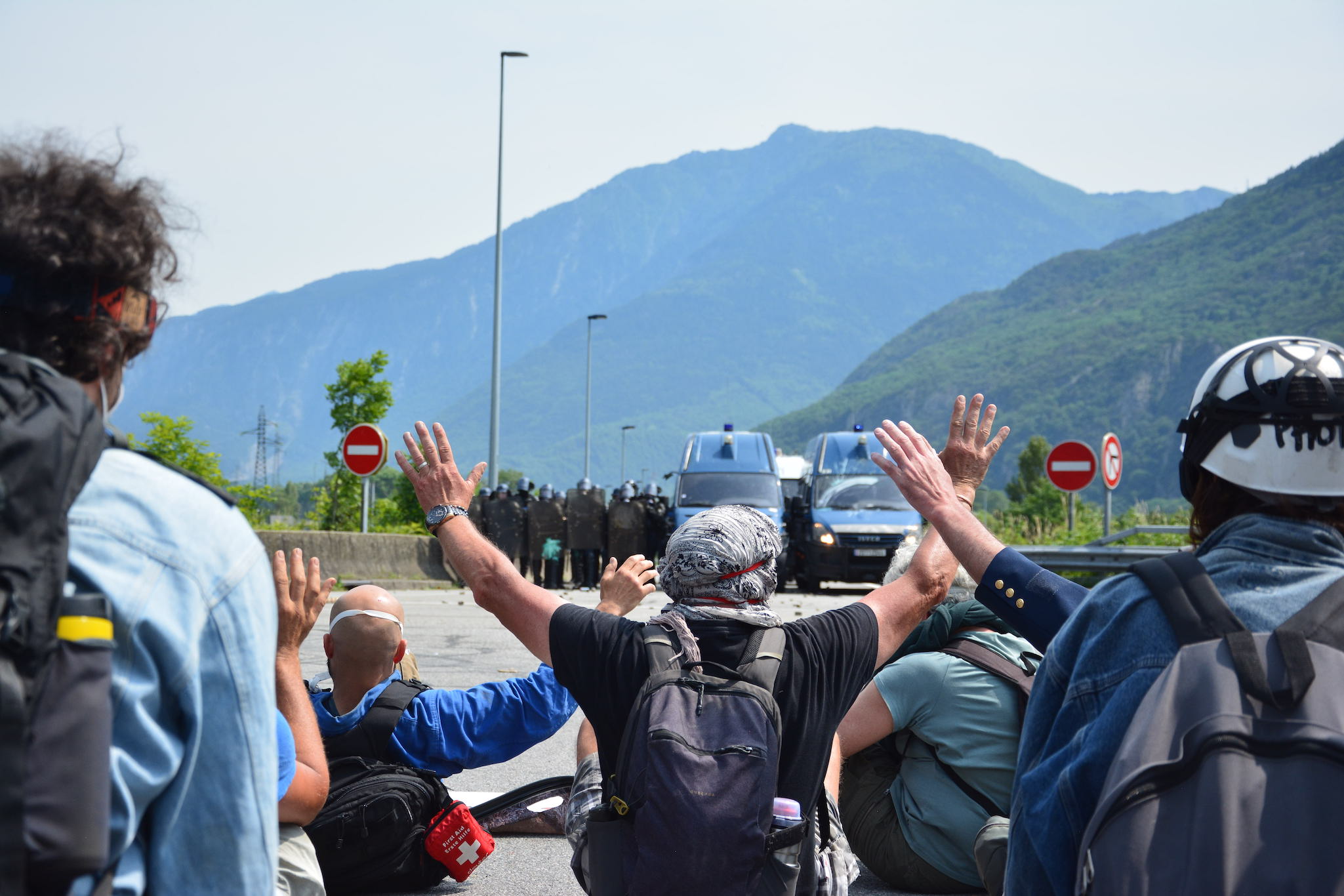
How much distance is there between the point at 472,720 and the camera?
4.34 m

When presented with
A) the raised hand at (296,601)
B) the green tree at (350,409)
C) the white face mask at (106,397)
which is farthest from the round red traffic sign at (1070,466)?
the white face mask at (106,397)

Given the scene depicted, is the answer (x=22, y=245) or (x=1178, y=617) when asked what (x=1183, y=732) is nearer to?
(x=1178, y=617)

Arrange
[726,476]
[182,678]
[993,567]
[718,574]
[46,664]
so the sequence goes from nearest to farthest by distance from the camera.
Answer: [46,664], [182,678], [993,567], [718,574], [726,476]

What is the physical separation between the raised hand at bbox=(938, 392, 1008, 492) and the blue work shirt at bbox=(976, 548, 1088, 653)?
2.43 ft

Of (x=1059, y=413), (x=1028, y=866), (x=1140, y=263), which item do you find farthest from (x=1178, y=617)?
(x=1140, y=263)

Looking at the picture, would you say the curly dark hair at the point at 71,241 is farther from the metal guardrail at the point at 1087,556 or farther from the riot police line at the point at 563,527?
the riot police line at the point at 563,527

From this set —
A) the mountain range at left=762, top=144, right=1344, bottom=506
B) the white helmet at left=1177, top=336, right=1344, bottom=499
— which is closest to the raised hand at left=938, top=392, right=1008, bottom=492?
the white helmet at left=1177, top=336, right=1344, bottom=499

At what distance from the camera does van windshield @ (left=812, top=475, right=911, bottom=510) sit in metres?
22.1

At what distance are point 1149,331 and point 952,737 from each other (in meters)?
157

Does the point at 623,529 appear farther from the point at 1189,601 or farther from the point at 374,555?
the point at 1189,601

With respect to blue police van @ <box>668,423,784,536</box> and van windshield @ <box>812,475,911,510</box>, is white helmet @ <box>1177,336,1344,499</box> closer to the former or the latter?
blue police van @ <box>668,423,784,536</box>

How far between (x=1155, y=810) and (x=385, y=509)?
83.4ft

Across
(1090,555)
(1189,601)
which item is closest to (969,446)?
(1189,601)

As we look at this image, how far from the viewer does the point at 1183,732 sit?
68.9 inches
